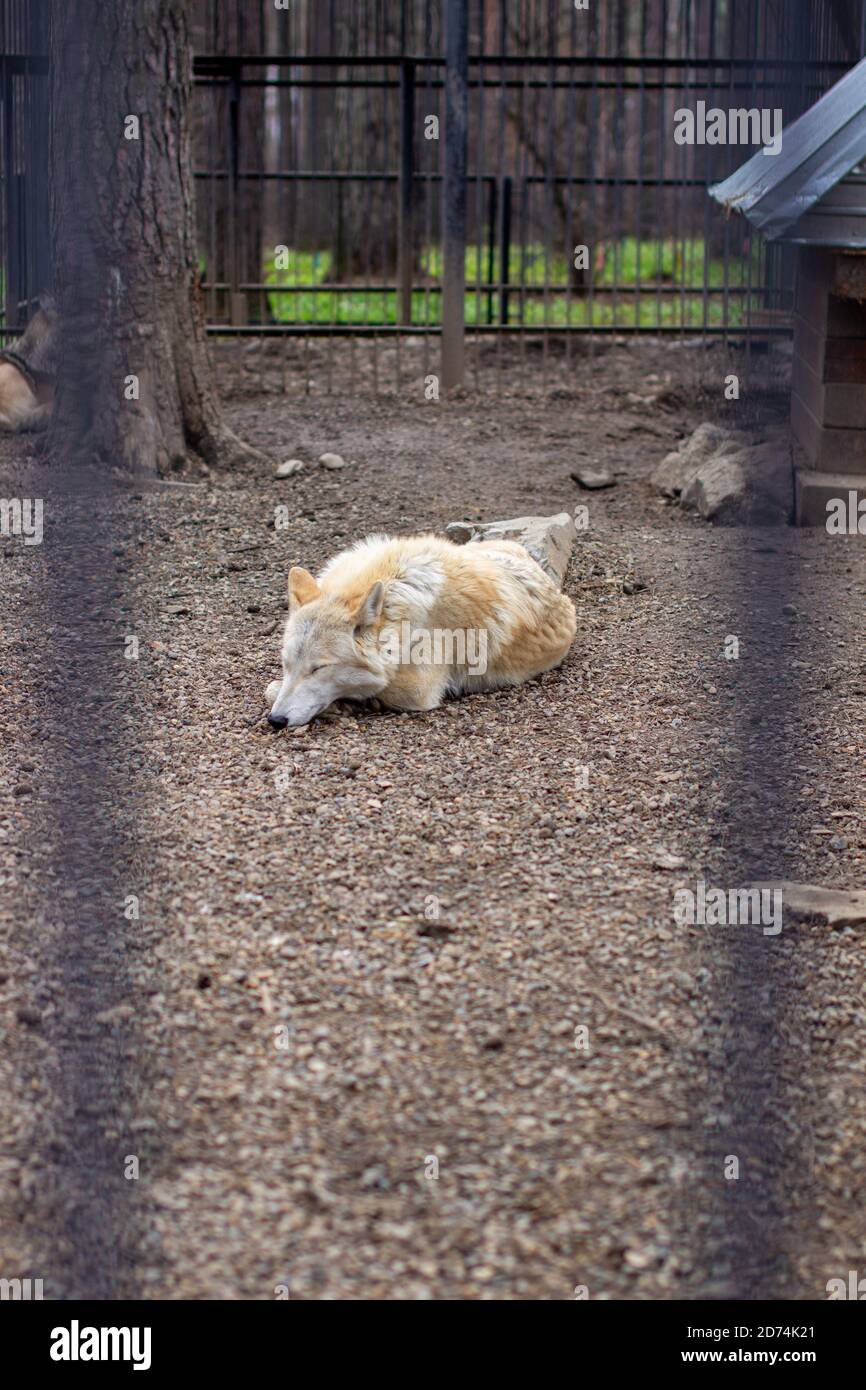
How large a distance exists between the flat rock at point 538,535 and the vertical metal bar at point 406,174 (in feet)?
14.8

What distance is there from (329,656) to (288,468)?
11.8ft

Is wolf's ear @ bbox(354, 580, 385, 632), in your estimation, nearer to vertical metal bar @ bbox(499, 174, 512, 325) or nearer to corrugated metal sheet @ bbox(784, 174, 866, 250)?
corrugated metal sheet @ bbox(784, 174, 866, 250)

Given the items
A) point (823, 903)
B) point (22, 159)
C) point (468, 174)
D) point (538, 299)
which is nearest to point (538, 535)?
point (823, 903)

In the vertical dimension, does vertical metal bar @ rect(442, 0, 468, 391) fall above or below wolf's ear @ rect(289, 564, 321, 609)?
above

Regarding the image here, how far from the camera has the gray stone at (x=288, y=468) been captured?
8281 millimetres

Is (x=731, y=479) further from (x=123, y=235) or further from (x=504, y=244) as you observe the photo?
(x=504, y=244)

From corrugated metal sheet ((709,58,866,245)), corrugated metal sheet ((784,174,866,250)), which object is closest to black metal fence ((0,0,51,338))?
corrugated metal sheet ((709,58,866,245))

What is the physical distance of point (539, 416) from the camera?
33.7 ft

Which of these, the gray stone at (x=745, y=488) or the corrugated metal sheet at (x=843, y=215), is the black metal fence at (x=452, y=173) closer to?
the corrugated metal sheet at (x=843, y=215)

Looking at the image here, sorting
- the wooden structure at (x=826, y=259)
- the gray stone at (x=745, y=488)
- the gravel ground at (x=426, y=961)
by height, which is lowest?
the gravel ground at (x=426, y=961)

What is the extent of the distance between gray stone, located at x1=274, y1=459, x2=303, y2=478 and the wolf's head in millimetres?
3305

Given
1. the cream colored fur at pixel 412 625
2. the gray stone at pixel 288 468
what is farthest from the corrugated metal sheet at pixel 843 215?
the gray stone at pixel 288 468

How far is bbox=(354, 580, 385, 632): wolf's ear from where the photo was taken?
16.4 feet

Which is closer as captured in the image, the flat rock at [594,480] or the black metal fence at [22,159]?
the flat rock at [594,480]
